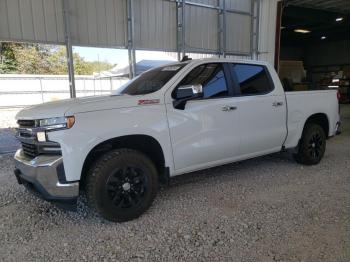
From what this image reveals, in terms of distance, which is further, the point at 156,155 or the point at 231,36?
the point at 231,36

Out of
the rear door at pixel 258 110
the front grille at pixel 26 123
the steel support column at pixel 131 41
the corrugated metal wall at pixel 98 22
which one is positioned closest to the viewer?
the front grille at pixel 26 123

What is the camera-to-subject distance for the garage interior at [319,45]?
41.6ft

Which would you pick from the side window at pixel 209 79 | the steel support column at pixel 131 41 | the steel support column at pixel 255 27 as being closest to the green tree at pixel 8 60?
the steel support column at pixel 131 41

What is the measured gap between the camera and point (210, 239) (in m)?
2.93

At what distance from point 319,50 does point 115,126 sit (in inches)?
1110

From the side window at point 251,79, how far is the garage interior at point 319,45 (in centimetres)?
793

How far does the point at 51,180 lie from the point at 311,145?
167 inches

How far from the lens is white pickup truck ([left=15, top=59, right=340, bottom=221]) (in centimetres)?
294

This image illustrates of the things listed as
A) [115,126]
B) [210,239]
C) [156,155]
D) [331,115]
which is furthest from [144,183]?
[331,115]

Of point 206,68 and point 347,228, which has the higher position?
point 206,68

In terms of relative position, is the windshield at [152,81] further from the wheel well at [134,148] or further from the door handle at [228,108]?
the door handle at [228,108]

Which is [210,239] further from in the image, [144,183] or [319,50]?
[319,50]

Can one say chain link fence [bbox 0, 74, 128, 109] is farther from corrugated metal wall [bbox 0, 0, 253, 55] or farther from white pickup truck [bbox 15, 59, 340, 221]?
white pickup truck [bbox 15, 59, 340, 221]

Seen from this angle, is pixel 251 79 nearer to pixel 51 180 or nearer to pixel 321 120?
pixel 321 120
